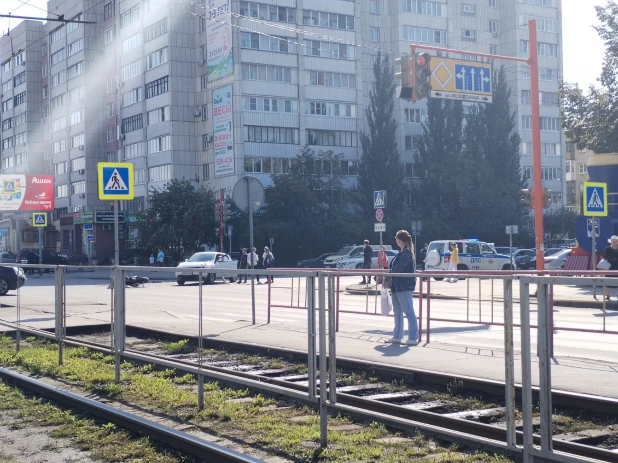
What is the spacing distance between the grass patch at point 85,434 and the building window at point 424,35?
7140 centimetres

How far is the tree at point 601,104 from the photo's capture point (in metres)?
46.1

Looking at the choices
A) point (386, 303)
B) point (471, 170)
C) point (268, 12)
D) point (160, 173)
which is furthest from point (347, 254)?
point (386, 303)

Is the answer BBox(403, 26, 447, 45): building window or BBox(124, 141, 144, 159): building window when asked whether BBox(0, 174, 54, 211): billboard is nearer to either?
BBox(124, 141, 144, 159): building window

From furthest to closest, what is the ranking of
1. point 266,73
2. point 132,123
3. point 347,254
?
point 132,123
point 266,73
point 347,254

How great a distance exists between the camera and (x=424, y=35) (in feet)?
256

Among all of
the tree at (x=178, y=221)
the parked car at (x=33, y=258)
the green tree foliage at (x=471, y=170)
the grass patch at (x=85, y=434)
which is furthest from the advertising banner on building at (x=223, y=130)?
the grass patch at (x=85, y=434)

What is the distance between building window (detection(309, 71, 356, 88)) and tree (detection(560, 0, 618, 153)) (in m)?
26.2

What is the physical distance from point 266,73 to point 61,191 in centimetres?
3089

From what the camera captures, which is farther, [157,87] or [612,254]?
[157,87]

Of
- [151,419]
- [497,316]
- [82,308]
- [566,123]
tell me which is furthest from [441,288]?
[566,123]

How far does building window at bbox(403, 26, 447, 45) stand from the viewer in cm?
7706

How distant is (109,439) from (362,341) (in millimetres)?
2230

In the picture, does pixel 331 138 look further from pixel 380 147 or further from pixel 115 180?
pixel 115 180

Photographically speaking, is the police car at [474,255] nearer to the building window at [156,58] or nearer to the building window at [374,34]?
the building window at [156,58]
